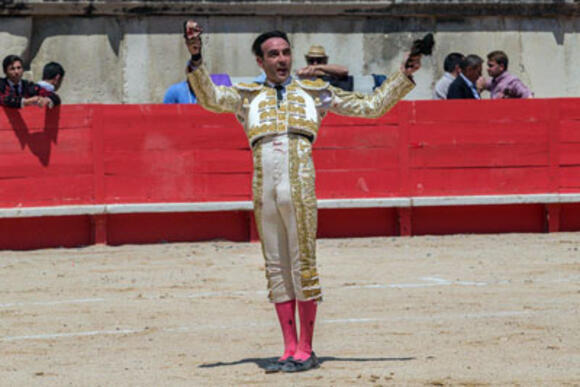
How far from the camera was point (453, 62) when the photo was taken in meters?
11.1

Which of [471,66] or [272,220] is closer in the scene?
[272,220]

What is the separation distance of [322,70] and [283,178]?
4785 mm

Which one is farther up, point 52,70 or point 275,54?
point 52,70

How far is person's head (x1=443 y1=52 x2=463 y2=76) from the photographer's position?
11.0 metres

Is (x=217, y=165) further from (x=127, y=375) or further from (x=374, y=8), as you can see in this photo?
(x=127, y=375)

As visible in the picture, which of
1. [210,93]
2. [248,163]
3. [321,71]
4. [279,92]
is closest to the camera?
[210,93]

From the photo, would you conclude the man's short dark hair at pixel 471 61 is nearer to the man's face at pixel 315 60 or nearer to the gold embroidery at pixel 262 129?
the man's face at pixel 315 60

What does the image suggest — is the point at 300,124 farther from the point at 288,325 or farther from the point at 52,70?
the point at 52,70

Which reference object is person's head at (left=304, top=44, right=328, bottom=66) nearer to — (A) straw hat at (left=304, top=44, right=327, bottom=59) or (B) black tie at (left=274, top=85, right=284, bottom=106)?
(A) straw hat at (left=304, top=44, right=327, bottom=59)

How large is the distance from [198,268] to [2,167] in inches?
96.0

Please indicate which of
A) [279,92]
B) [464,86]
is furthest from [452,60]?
[279,92]

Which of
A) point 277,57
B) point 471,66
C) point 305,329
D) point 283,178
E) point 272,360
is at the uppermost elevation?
point 471,66

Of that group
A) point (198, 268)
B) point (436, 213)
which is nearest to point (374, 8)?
point (436, 213)

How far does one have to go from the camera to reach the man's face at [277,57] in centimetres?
534
